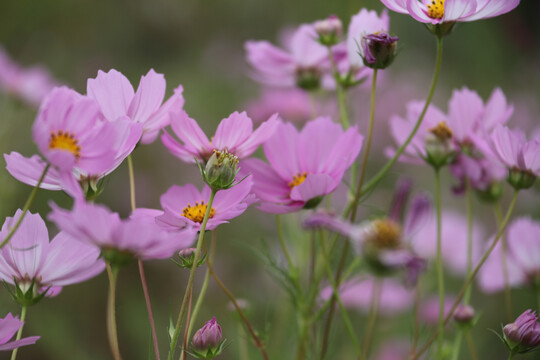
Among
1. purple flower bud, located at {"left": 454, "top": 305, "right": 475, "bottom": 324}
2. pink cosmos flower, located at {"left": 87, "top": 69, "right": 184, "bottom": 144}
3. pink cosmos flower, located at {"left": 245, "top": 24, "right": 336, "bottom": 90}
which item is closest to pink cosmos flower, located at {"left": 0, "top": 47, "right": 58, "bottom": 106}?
pink cosmos flower, located at {"left": 245, "top": 24, "right": 336, "bottom": 90}

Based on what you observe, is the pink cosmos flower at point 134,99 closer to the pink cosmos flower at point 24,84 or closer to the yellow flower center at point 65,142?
the yellow flower center at point 65,142

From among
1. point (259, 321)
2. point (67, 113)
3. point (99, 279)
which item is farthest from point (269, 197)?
point (99, 279)

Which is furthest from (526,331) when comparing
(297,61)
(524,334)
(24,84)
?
(24,84)

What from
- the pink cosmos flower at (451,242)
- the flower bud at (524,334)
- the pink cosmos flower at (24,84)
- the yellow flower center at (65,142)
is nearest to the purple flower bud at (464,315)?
the flower bud at (524,334)

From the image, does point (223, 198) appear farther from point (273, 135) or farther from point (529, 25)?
point (529, 25)

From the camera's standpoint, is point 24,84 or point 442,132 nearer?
point 442,132

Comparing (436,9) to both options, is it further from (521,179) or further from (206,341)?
(206,341)
